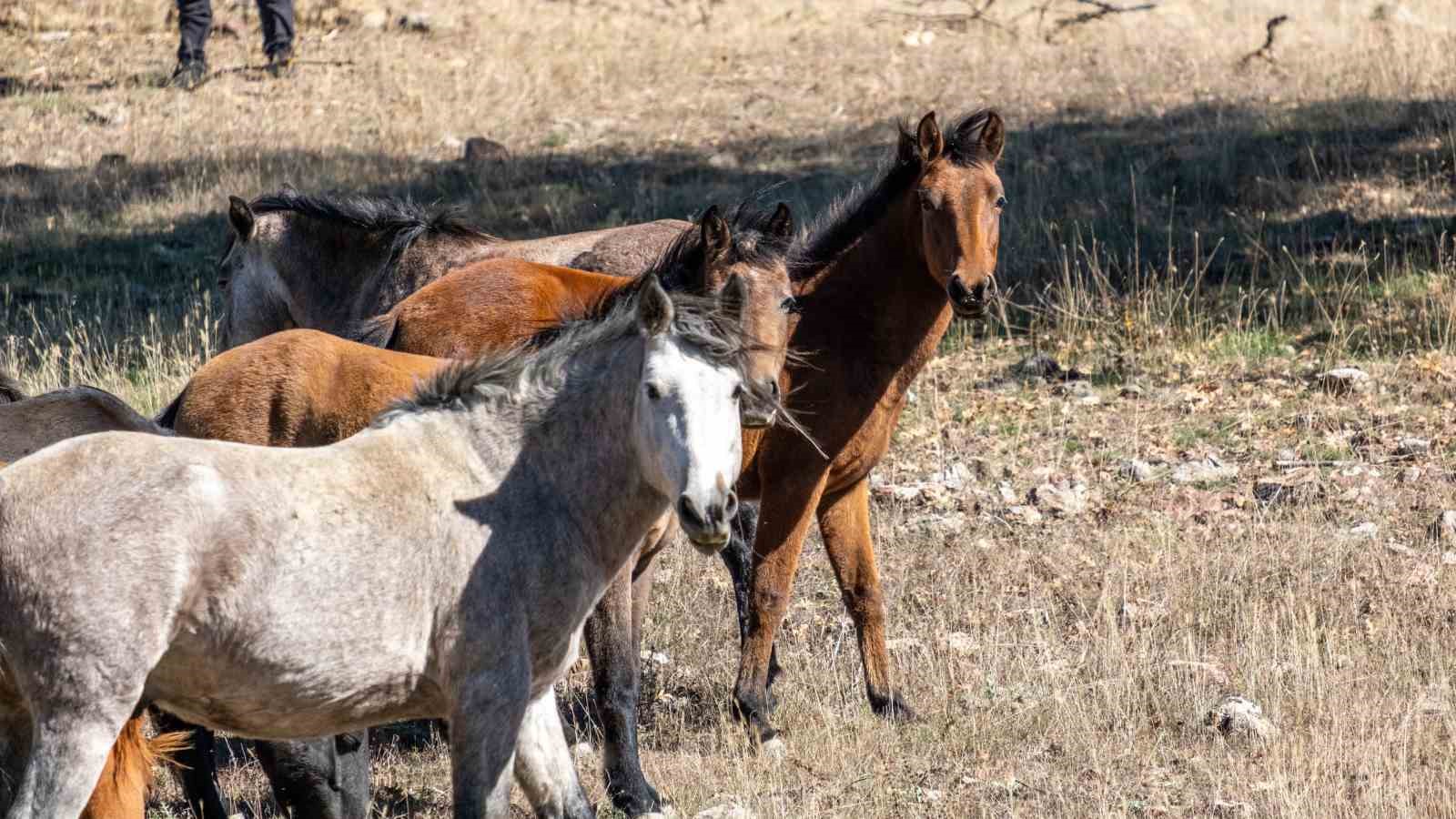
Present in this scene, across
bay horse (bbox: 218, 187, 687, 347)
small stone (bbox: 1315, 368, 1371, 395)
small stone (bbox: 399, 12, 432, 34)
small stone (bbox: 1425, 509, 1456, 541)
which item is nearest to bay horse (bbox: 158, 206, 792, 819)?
bay horse (bbox: 218, 187, 687, 347)

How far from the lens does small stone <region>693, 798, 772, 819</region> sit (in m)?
5.21

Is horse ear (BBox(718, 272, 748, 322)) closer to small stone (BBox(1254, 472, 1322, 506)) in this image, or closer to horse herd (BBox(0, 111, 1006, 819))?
horse herd (BBox(0, 111, 1006, 819))

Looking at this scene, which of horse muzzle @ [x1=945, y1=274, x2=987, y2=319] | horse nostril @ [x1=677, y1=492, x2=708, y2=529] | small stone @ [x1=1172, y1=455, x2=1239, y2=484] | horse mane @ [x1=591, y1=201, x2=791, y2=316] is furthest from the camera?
small stone @ [x1=1172, y1=455, x2=1239, y2=484]

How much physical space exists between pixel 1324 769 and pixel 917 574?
268 cm

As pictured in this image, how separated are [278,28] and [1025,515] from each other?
13847 millimetres

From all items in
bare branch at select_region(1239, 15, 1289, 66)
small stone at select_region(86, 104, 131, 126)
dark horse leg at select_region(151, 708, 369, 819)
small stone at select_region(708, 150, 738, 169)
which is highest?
bare branch at select_region(1239, 15, 1289, 66)

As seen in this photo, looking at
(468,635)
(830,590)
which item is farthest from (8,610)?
(830,590)

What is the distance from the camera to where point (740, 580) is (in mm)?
7504

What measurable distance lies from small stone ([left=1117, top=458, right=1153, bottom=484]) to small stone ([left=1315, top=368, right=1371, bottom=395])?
1.83m

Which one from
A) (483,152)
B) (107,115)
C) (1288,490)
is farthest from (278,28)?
(1288,490)

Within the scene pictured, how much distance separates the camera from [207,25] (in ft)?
62.2

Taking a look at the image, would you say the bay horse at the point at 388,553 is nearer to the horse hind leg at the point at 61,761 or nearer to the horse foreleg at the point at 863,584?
the horse hind leg at the point at 61,761

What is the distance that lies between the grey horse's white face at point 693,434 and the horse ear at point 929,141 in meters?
2.77

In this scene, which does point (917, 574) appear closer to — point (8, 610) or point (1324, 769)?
point (1324, 769)
